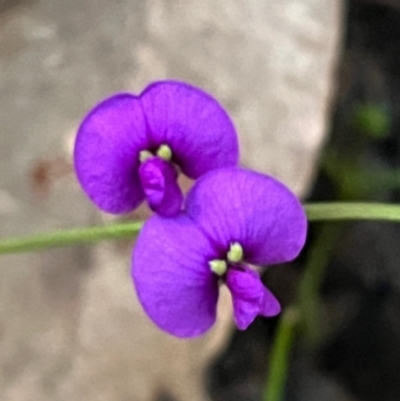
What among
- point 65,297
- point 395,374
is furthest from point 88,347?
point 395,374

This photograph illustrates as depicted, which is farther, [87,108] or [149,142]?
[87,108]

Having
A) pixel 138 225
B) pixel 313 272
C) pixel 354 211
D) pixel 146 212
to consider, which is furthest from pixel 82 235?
pixel 313 272

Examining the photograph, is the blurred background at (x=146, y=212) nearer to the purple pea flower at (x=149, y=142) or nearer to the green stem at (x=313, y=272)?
the green stem at (x=313, y=272)

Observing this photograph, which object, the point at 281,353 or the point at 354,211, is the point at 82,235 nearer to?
the point at 354,211

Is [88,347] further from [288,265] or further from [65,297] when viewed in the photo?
[288,265]

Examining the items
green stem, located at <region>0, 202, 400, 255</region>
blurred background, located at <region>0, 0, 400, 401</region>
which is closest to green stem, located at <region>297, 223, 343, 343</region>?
blurred background, located at <region>0, 0, 400, 401</region>
